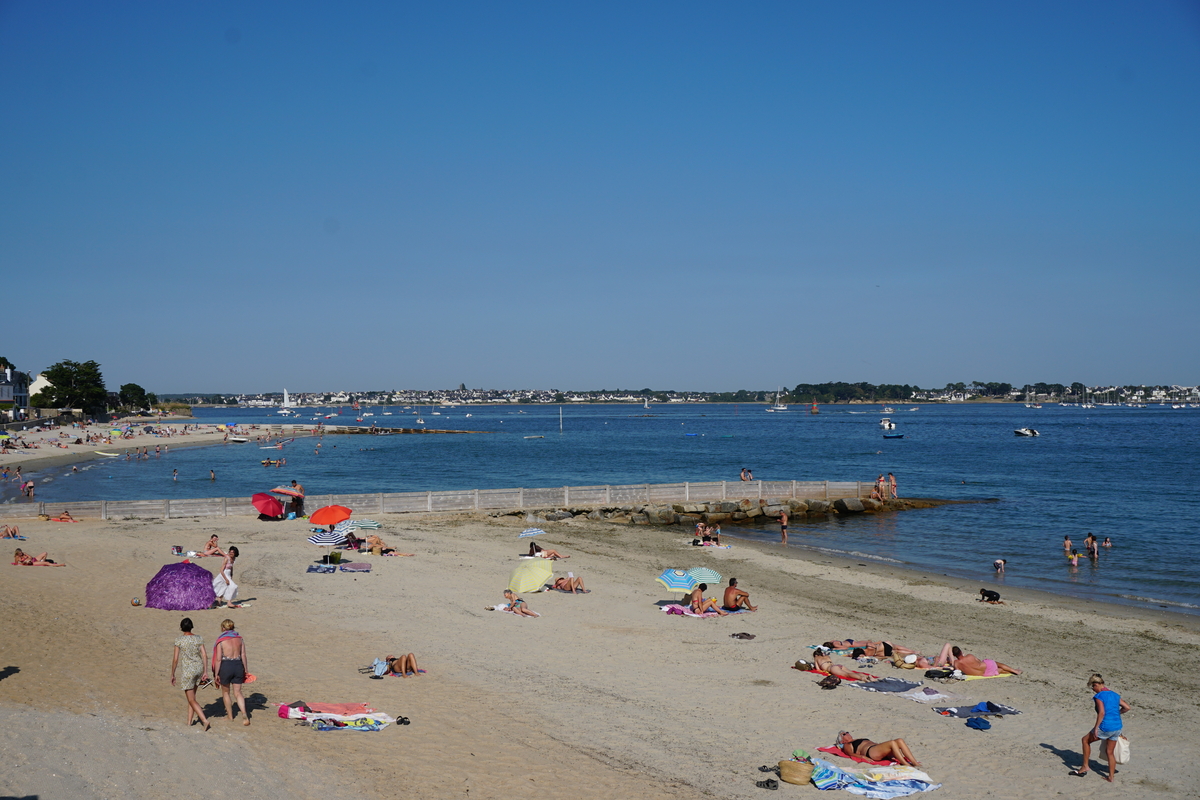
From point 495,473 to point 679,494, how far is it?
102ft

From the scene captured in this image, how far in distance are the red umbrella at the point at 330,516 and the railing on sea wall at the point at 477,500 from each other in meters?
6.81

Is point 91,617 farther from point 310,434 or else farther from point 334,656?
point 310,434

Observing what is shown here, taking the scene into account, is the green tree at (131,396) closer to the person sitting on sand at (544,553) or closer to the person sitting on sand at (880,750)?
the person sitting on sand at (544,553)

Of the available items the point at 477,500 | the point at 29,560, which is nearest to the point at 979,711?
the point at 29,560

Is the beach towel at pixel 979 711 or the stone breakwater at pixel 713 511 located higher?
the beach towel at pixel 979 711

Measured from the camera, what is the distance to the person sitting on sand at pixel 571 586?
21344 millimetres

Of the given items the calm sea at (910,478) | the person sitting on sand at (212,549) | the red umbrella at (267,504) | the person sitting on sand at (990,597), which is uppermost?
the red umbrella at (267,504)

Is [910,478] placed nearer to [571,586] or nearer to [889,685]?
[571,586]

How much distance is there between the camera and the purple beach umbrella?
1734 centimetres

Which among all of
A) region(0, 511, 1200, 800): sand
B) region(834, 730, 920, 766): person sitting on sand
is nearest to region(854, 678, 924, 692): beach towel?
region(0, 511, 1200, 800): sand

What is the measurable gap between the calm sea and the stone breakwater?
4.65ft

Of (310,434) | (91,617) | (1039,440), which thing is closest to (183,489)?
(91,617)

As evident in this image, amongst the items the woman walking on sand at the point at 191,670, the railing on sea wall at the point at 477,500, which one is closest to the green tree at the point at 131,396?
the railing on sea wall at the point at 477,500

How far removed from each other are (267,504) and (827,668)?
74.1 ft
